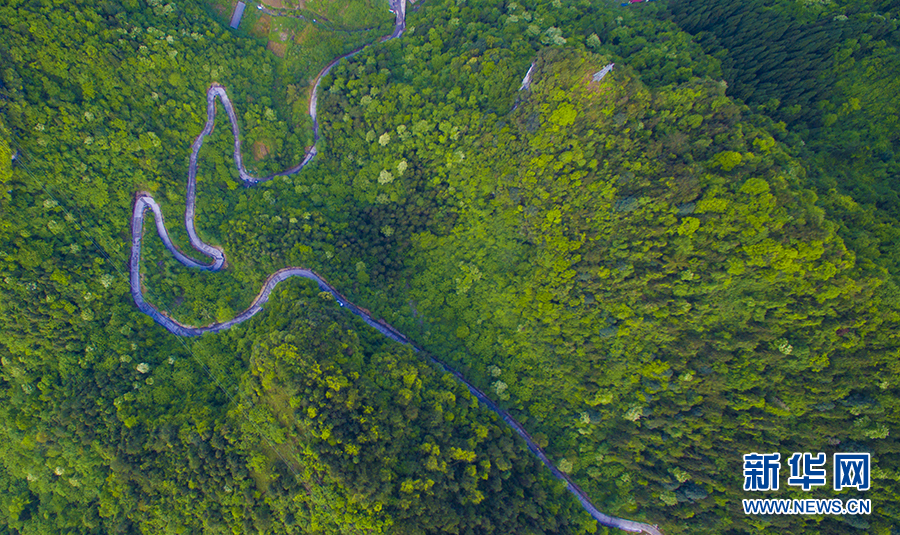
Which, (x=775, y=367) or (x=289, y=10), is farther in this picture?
(x=289, y=10)

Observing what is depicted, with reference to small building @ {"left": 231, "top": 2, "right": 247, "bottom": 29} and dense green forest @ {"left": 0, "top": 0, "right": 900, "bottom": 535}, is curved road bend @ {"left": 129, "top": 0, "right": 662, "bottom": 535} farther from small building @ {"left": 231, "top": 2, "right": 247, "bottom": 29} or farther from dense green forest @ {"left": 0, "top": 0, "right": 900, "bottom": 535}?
small building @ {"left": 231, "top": 2, "right": 247, "bottom": 29}

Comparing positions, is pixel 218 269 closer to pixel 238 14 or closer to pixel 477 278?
pixel 477 278

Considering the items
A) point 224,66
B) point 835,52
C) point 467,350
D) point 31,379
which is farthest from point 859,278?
point 31,379

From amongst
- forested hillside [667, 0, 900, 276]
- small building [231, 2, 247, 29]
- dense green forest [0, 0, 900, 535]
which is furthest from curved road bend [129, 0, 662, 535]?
forested hillside [667, 0, 900, 276]

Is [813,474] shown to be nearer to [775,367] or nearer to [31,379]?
[775,367]

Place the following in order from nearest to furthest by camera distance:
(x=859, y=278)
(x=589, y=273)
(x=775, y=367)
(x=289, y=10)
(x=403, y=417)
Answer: (x=859, y=278) < (x=775, y=367) < (x=403, y=417) < (x=589, y=273) < (x=289, y=10)

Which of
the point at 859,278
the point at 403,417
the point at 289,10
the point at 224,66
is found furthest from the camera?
the point at 289,10
